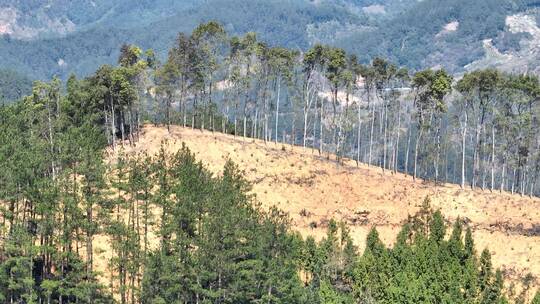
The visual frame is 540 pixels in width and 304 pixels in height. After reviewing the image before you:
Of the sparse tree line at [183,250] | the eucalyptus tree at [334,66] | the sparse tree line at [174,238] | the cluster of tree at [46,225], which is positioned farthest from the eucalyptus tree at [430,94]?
the cluster of tree at [46,225]

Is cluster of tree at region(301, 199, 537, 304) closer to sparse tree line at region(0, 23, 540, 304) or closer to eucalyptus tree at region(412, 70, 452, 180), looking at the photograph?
sparse tree line at region(0, 23, 540, 304)

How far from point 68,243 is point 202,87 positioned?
52.2m

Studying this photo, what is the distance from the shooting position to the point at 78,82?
442 ft

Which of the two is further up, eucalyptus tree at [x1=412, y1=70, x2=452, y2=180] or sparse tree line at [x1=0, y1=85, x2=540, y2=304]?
eucalyptus tree at [x1=412, y1=70, x2=452, y2=180]

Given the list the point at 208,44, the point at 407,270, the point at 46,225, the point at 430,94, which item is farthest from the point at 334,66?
the point at 46,225

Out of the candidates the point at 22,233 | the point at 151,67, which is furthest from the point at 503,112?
the point at 22,233

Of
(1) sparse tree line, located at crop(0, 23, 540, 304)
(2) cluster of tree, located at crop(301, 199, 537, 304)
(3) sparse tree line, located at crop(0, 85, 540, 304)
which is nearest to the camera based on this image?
(3) sparse tree line, located at crop(0, 85, 540, 304)

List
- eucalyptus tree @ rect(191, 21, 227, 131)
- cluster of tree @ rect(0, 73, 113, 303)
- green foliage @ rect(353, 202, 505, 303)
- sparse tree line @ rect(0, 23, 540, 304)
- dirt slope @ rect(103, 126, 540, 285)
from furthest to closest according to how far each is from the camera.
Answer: eucalyptus tree @ rect(191, 21, 227, 131) → dirt slope @ rect(103, 126, 540, 285) → green foliage @ rect(353, 202, 505, 303) → sparse tree line @ rect(0, 23, 540, 304) → cluster of tree @ rect(0, 73, 113, 303)

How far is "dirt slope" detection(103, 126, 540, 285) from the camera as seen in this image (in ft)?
368

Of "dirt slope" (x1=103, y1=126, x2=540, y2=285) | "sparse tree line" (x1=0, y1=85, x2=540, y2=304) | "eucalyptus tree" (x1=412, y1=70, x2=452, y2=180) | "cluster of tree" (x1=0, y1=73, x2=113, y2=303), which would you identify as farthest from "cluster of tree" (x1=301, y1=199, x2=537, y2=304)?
"cluster of tree" (x1=0, y1=73, x2=113, y2=303)

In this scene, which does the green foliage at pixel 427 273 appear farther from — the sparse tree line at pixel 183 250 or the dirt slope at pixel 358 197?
the dirt slope at pixel 358 197

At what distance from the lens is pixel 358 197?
12075cm

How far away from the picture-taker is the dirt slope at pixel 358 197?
368 feet

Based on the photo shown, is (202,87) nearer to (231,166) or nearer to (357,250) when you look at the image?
(231,166)
